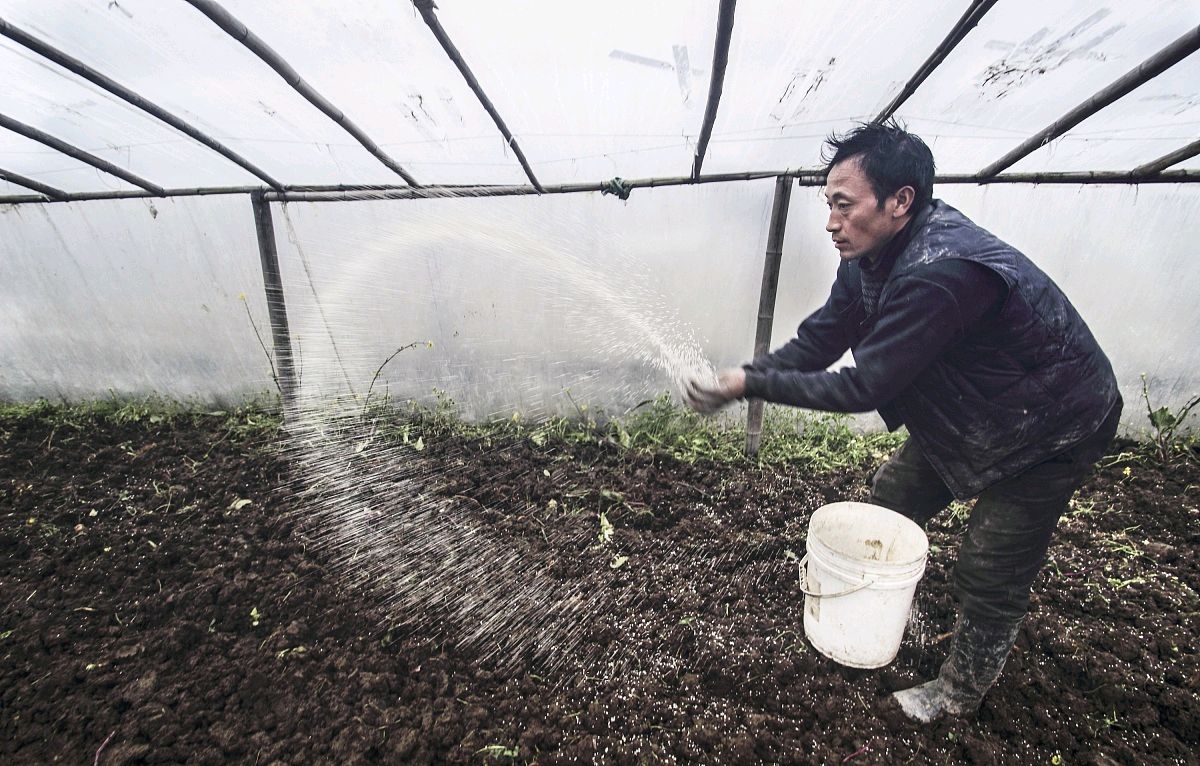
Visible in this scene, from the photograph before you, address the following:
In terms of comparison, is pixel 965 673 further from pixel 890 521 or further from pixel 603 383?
pixel 603 383

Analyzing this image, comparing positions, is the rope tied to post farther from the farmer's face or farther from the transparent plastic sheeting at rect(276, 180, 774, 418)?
the farmer's face

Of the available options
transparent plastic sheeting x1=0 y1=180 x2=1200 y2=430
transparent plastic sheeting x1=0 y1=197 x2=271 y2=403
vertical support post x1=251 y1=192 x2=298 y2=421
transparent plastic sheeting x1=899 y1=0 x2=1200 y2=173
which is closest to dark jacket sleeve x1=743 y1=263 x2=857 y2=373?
transparent plastic sheeting x1=899 y1=0 x2=1200 y2=173

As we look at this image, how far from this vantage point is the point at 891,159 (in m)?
1.70

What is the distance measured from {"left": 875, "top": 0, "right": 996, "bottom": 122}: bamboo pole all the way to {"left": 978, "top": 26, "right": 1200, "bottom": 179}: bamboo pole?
62 cm

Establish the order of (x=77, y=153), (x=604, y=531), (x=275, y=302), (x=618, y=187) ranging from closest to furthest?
(x=604, y=531) → (x=618, y=187) → (x=77, y=153) → (x=275, y=302)

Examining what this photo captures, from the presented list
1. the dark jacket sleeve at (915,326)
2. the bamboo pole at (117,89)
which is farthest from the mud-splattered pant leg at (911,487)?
the bamboo pole at (117,89)

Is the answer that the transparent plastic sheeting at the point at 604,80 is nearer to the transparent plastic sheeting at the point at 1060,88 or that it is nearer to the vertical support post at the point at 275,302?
the transparent plastic sheeting at the point at 1060,88

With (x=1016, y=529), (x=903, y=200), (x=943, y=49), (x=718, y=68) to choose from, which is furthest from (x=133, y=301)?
(x=1016, y=529)

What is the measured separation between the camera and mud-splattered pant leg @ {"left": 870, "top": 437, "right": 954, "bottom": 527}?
7.29 feet

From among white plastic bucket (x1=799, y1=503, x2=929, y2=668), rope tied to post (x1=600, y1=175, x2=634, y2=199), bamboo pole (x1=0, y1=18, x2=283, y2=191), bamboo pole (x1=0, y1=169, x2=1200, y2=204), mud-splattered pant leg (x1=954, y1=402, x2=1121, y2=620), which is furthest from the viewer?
rope tied to post (x1=600, y1=175, x2=634, y2=199)

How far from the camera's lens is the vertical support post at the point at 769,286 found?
3.40 meters

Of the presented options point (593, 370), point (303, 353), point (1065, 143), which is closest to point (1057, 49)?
point (1065, 143)

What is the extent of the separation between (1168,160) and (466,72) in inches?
136

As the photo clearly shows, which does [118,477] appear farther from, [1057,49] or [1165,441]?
[1165,441]
